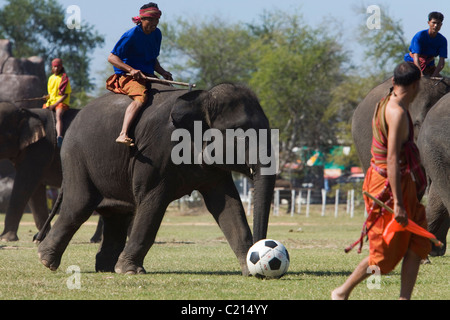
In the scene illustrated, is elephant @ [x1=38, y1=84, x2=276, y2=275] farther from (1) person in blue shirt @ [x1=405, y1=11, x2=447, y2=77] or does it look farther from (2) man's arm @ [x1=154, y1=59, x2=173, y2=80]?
(1) person in blue shirt @ [x1=405, y1=11, x2=447, y2=77]

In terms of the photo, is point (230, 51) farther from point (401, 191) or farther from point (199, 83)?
point (401, 191)

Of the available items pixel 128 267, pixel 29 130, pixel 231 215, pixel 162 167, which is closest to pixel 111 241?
pixel 128 267

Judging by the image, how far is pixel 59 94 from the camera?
19000 millimetres

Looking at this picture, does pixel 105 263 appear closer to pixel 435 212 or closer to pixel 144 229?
pixel 144 229

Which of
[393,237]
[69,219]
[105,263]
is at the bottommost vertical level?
[105,263]

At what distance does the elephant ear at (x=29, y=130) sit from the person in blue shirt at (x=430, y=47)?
8.66m

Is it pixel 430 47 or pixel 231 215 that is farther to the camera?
pixel 430 47

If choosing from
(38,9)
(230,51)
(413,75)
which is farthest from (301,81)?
(413,75)

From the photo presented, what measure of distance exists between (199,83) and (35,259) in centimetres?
4210

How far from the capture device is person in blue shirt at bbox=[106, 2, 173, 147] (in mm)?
11109

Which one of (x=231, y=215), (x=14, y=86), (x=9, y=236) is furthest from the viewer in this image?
(x=14, y=86)

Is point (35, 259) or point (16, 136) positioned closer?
point (35, 259)

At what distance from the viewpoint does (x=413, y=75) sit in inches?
287
